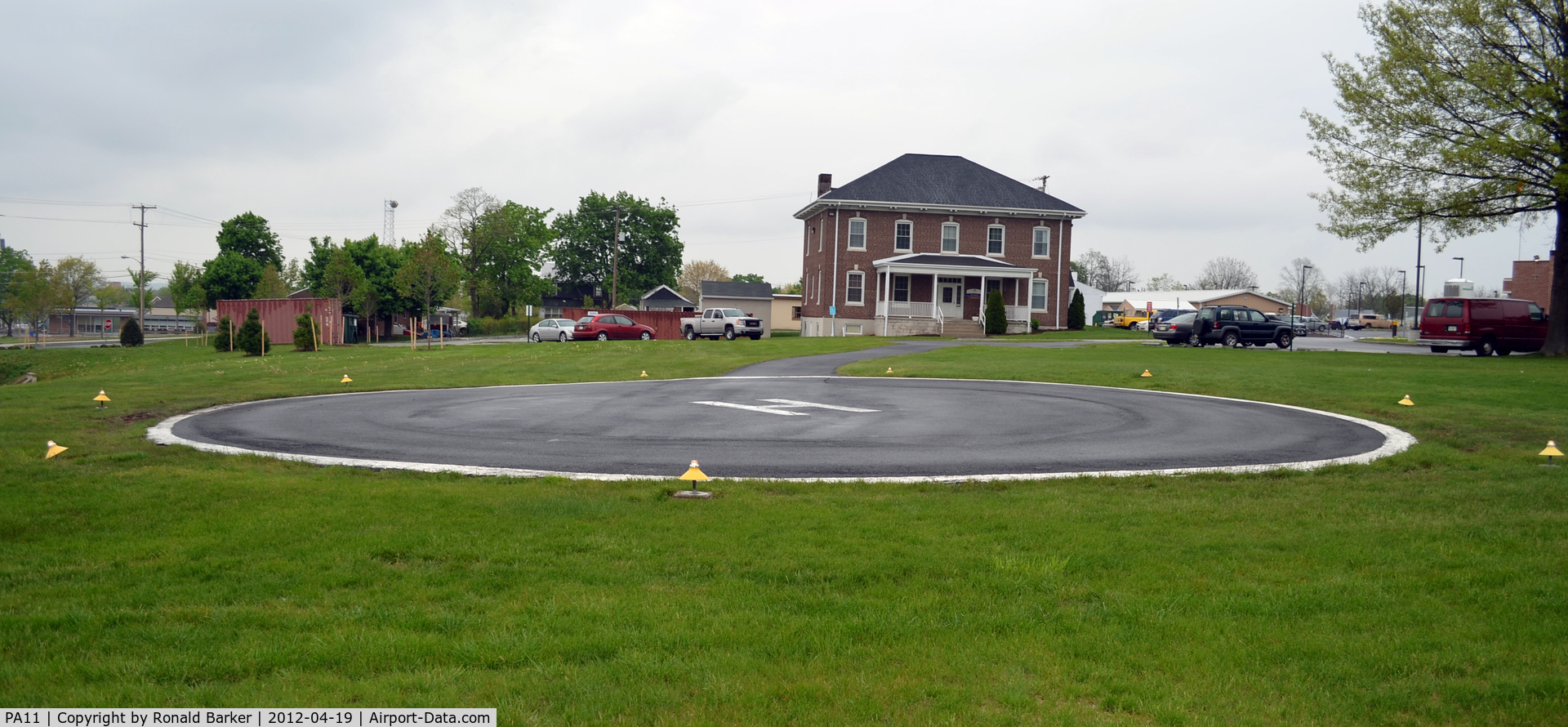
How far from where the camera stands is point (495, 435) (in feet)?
40.5

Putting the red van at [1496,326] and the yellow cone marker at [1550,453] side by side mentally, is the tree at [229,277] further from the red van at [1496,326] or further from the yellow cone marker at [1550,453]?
the yellow cone marker at [1550,453]

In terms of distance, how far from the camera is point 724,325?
1843 inches

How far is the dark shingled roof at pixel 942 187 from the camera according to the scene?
2060 inches

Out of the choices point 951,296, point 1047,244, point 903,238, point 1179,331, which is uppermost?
point 903,238

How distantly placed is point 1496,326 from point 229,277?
80925 mm

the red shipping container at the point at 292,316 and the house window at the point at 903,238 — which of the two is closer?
the red shipping container at the point at 292,316

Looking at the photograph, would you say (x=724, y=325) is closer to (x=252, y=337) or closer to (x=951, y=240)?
(x=951, y=240)

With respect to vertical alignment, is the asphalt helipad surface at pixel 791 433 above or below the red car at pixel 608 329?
below

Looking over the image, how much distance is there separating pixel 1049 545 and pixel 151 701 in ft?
16.3

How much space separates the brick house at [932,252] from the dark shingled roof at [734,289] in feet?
74.2

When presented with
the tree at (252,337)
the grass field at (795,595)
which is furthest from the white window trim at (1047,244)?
the grass field at (795,595)

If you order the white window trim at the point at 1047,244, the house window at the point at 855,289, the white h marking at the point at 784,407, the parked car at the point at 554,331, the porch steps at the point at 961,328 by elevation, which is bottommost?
the white h marking at the point at 784,407

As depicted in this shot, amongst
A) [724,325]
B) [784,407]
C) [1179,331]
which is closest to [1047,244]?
[1179,331]

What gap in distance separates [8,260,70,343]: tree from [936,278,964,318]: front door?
215 ft
